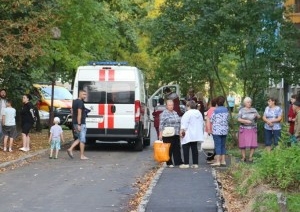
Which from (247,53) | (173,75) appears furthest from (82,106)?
(173,75)

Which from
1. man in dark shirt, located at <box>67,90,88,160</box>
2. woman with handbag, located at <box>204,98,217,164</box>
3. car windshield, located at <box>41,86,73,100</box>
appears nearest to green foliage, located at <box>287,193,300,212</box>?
woman with handbag, located at <box>204,98,217,164</box>

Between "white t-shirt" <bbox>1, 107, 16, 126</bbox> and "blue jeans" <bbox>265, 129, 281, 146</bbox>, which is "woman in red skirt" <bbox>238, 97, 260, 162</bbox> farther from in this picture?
"white t-shirt" <bbox>1, 107, 16, 126</bbox>

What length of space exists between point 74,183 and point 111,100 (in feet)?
23.3

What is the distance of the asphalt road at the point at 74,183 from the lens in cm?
1040

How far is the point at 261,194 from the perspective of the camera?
9320mm

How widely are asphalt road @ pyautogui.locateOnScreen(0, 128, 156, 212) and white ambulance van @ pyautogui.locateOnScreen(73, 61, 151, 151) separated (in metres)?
0.96

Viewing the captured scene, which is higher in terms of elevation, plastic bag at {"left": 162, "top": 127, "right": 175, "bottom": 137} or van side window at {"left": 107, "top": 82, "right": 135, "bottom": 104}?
van side window at {"left": 107, "top": 82, "right": 135, "bottom": 104}

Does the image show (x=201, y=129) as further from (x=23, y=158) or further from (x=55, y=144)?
(x=23, y=158)

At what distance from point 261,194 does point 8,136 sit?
11298 mm

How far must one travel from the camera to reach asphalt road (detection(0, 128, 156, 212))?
10398mm

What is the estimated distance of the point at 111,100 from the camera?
19797 millimetres

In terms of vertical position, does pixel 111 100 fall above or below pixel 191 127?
above

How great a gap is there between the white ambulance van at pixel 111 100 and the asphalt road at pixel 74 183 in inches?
37.8

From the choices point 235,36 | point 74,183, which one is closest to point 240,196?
point 74,183
